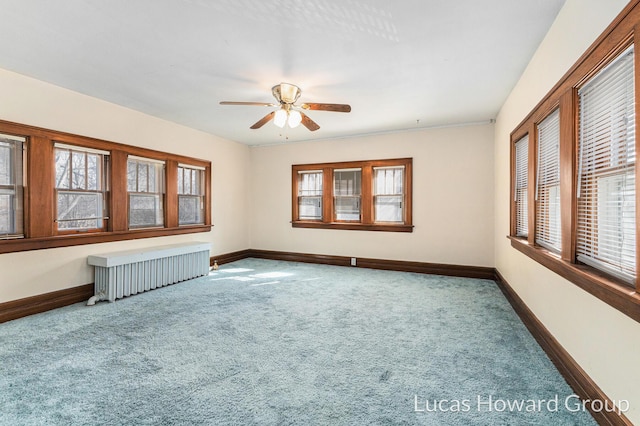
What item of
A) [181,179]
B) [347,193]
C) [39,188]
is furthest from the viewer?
[347,193]

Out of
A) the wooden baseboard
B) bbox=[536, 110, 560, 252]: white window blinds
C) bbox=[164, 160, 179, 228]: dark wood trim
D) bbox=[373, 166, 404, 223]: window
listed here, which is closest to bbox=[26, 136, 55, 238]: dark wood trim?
the wooden baseboard

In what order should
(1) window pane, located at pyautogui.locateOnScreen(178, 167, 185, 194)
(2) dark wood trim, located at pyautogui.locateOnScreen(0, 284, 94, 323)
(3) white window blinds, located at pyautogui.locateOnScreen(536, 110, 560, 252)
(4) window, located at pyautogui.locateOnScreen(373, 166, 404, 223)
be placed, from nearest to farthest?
(3) white window blinds, located at pyautogui.locateOnScreen(536, 110, 560, 252)
(2) dark wood trim, located at pyautogui.locateOnScreen(0, 284, 94, 323)
(1) window pane, located at pyautogui.locateOnScreen(178, 167, 185, 194)
(4) window, located at pyautogui.locateOnScreen(373, 166, 404, 223)

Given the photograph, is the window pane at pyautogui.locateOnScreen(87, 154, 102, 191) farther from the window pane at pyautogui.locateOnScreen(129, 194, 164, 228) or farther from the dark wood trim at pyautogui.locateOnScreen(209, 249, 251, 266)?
the dark wood trim at pyautogui.locateOnScreen(209, 249, 251, 266)

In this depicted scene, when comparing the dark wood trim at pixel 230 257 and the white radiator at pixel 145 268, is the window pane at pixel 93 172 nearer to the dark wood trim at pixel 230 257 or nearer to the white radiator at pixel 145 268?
the white radiator at pixel 145 268

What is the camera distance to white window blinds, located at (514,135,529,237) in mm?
3627

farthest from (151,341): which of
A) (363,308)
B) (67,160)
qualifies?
(67,160)

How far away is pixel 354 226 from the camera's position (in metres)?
6.45

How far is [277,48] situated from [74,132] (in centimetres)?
311

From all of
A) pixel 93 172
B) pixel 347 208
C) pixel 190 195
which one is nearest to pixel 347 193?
pixel 347 208

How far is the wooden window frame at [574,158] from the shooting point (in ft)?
4.82

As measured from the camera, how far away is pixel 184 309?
12.6 ft

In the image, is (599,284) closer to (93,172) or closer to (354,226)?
(354,226)

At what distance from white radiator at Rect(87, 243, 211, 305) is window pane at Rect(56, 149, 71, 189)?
1.03 metres

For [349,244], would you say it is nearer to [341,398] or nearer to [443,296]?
[443,296]
